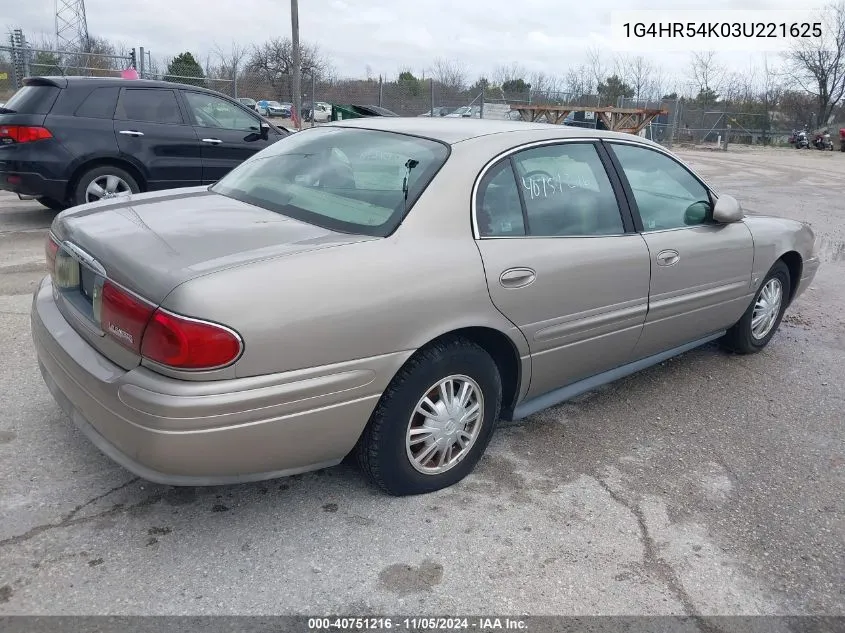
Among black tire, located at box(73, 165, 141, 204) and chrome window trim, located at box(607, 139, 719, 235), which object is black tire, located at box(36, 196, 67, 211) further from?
chrome window trim, located at box(607, 139, 719, 235)

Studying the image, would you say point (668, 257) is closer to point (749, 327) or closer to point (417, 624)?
point (749, 327)

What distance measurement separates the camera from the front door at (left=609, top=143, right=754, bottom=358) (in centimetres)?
373

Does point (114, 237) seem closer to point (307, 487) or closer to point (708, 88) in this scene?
point (307, 487)

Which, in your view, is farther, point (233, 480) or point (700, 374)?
point (700, 374)

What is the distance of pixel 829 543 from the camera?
111 inches

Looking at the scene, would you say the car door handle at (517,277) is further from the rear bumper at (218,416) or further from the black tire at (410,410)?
the rear bumper at (218,416)

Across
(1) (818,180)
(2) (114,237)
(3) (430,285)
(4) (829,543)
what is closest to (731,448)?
(4) (829,543)

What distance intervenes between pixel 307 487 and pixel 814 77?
47908 mm

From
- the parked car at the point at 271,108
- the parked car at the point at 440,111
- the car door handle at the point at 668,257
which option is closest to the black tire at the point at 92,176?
the car door handle at the point at 668,257

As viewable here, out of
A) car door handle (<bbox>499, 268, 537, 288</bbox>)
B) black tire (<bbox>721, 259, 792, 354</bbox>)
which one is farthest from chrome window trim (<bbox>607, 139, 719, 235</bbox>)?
car door handle (<bbox>499, 268, 537, 288</bbox>)

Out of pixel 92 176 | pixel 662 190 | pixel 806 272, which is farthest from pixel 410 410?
pixel 92 176

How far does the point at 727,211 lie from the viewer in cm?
401

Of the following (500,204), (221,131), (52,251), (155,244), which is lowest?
(52,251)

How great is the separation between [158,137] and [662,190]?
5.59 meters
